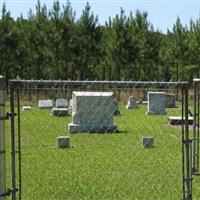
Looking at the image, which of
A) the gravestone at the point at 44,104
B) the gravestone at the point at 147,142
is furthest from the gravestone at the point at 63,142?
the gravestone at the point at 44,104

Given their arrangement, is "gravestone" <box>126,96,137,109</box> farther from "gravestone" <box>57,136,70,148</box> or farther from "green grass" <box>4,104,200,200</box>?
"gravestone" <box>57,136,70,148</box>

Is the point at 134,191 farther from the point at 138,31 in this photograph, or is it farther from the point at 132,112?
the point at 138,31

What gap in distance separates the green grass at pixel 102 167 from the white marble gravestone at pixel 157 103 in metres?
9.23

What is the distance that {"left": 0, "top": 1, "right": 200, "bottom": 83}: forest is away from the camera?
48.6 meters

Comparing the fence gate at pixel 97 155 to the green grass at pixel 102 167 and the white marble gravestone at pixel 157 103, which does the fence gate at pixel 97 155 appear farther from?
the white marble gravestone at pixel 157 103

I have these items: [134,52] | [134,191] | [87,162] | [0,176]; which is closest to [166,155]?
[87,162]

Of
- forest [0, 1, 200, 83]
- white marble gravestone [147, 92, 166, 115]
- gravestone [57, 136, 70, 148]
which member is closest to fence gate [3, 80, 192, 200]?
gravestone [57, 136, 70, 148]

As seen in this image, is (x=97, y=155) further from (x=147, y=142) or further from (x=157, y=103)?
(x=157, y=103)

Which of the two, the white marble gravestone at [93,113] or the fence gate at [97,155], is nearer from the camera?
the fence gate at [97,155]

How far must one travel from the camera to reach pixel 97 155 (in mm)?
14664

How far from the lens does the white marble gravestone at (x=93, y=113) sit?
67.7ft

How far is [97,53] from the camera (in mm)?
50500

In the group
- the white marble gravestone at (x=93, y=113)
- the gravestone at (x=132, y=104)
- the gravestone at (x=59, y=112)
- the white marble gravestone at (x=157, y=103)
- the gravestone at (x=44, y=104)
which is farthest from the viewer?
the gravestone at (x=132, y=104)

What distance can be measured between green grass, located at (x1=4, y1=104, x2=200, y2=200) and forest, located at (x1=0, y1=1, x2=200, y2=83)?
93.5 feet
